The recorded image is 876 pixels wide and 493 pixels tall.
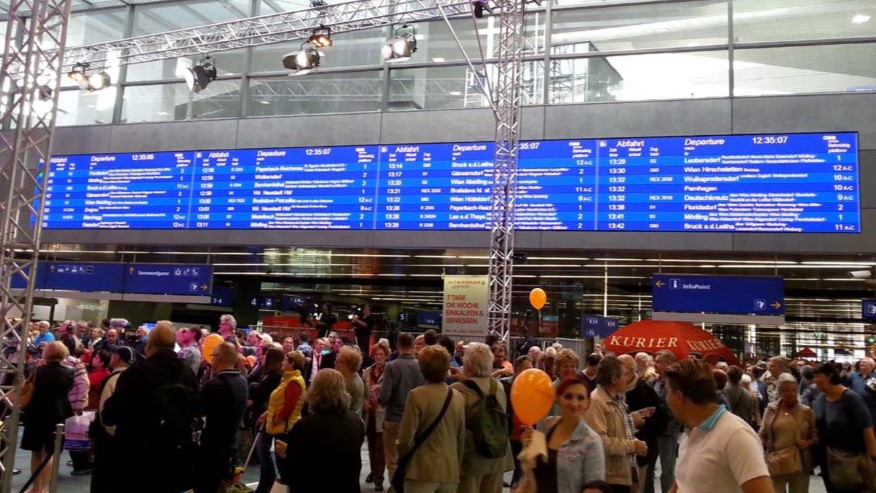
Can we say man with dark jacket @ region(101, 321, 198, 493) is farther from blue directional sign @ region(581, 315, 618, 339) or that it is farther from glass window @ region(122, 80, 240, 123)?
glass window @ region(122, 80, 240, 123)

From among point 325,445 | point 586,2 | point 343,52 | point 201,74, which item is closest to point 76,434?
point 325,445

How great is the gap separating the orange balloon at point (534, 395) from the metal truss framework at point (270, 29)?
8723 millimetres

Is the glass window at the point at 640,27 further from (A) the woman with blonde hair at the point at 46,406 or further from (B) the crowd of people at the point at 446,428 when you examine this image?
(A) the woman with blonde hair at the point at 46,406

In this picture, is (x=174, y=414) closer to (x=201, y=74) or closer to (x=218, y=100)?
(x=201, y=74)

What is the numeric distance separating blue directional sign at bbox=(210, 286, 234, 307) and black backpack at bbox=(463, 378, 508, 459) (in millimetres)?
14557

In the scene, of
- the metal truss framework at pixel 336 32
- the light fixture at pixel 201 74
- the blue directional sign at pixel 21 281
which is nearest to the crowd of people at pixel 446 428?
the metal truss framework at pixel 336 32

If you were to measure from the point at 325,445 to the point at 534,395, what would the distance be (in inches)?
46.9

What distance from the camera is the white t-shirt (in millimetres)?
2559

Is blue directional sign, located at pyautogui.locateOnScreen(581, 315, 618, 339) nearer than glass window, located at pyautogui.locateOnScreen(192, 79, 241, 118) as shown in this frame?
Yes

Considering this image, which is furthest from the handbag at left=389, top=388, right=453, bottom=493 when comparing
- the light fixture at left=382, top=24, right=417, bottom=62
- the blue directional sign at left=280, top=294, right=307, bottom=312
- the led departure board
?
the blue directional sign at left=280, top=294, right=307, bottom=312

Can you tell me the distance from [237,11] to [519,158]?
794 cm

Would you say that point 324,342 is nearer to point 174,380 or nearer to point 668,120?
point 174,380

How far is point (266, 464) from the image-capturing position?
6.39m

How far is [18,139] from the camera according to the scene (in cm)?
671
